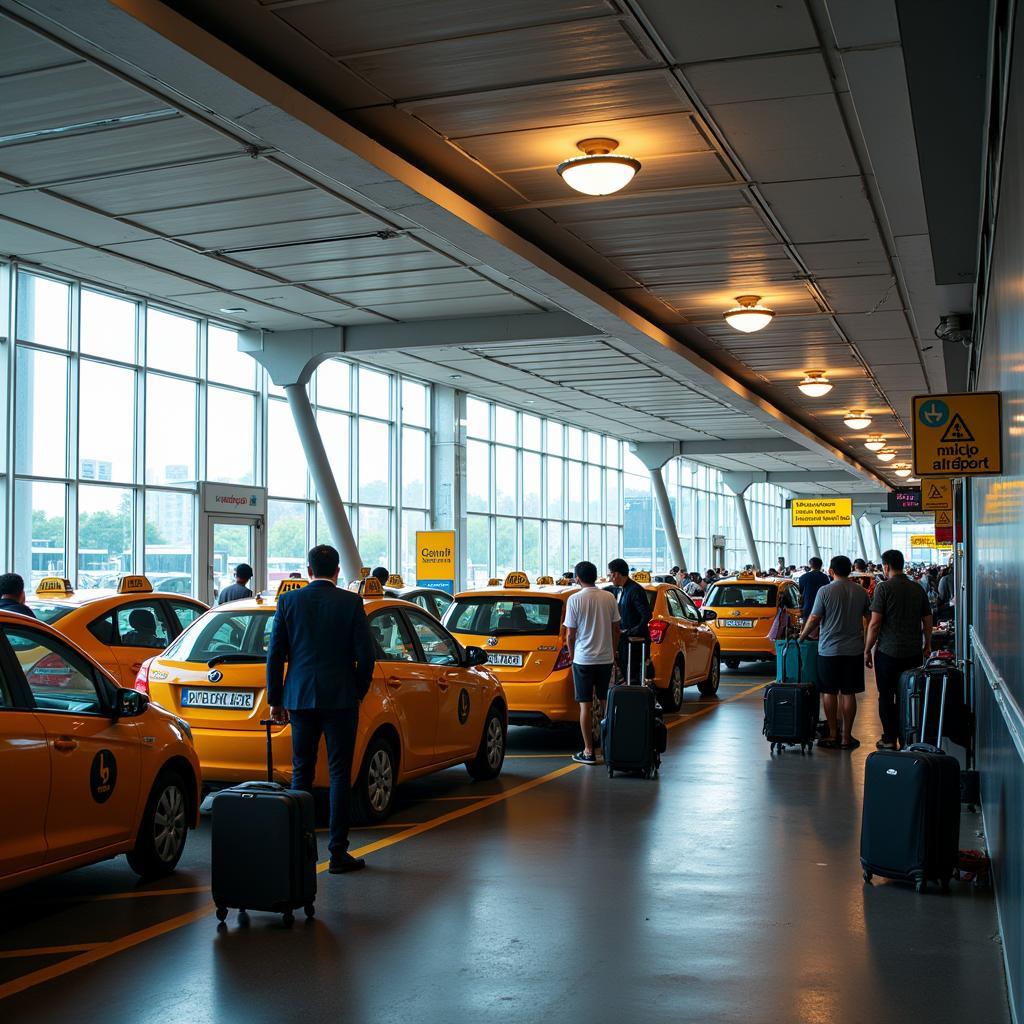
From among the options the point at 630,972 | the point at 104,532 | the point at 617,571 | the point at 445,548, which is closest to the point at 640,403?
the point at 445,548

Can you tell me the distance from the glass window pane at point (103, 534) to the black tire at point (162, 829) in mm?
11755

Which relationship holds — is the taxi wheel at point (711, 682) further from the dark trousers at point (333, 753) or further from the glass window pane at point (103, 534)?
the dark trousers at point (333, 753)

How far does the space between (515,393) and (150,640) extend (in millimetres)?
17843

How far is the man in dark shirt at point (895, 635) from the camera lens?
11594 millimetres

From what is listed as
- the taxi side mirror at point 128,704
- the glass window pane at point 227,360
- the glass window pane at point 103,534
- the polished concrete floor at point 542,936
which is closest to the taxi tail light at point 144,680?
the polished concrete floor at point 542,936

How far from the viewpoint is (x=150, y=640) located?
11.7 meters

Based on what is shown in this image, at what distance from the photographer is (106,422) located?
740 inches

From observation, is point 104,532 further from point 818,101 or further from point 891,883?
point 891,883

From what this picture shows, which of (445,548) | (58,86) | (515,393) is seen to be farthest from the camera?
(515,393)

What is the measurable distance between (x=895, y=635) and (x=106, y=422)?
12.3 meters

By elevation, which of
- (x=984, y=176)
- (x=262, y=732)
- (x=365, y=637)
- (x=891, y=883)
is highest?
(x=984, y=176)

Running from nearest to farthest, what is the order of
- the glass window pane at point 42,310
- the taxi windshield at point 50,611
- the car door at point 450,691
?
1. the car door at point 450,691
2. the taxi windshield at point 50,611
3. the glass window pane at point 42,310

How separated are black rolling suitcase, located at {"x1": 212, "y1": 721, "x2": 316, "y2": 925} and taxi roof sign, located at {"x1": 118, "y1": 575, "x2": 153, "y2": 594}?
6.00 m

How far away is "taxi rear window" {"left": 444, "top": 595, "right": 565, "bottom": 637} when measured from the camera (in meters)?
12.2
